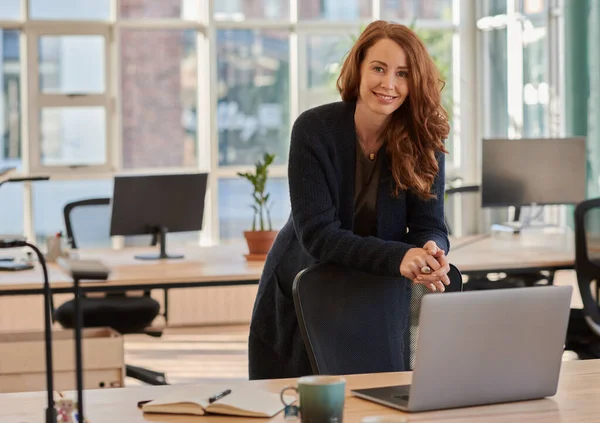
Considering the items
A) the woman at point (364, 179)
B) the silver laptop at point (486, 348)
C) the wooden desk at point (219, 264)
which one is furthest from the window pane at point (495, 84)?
the silver laptop at point (486, 348)

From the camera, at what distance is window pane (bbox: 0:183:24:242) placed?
7.17 meters

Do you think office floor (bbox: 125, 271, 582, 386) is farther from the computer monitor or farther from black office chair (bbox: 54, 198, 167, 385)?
the computer monitor

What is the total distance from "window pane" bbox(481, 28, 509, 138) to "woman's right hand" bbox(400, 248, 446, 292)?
5307 mm

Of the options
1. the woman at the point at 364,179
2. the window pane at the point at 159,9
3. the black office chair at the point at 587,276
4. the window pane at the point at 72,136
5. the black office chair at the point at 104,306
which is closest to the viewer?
the woman at the point at 364,179

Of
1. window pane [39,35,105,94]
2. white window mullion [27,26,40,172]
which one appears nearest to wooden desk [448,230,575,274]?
window pane [39,35,105,94]

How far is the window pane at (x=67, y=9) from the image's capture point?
7.18 meters

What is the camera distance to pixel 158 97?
752cm

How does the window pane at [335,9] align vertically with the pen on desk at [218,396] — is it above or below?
above

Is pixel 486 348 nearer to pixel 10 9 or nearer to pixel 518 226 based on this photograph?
pixel 518 226

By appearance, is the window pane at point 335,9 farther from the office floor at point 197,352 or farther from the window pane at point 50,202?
the office floor at point 197,352

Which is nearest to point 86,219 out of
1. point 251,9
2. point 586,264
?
point 586,264

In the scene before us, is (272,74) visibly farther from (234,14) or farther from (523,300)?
(523,300)

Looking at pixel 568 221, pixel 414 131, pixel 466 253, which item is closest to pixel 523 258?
pixel 466 253

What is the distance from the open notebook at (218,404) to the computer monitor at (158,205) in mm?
2426
